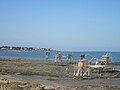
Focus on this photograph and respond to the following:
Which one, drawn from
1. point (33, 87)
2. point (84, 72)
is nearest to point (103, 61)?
point (84, 72)

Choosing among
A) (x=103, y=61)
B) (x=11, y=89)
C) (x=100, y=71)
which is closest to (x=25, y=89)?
(x=11, y=89)

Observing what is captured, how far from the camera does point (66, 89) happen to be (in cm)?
2564

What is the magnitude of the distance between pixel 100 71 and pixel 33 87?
21.9m

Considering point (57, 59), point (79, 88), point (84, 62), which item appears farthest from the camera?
point (57, 59)

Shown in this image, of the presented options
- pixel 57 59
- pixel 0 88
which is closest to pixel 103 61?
pixel 57 59

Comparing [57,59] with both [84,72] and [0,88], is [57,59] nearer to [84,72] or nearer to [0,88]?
[84,72]

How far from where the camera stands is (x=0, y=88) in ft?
72.0

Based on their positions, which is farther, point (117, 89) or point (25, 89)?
point (117, 89)

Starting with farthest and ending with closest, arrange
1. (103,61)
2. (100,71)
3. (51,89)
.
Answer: (103,61) → (100,71) → (51,89)

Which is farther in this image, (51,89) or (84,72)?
(84,72)

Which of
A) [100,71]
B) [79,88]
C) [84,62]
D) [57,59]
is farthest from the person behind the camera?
[57,59]

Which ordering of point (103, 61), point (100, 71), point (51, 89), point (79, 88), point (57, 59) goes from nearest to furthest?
point (51, 89)
point (79, 88)
point (100, 71)
point (103, 61)
point (57, 59)

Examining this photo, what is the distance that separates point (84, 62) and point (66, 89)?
12422 millimetres

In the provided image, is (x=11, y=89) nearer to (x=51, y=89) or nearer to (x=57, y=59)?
(x=51, y=89)
